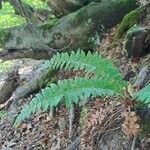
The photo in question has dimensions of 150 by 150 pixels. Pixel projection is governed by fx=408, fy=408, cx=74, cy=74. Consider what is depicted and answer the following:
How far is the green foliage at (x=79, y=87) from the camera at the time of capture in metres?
3.13

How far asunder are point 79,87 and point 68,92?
152mm

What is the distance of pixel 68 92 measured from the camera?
3.19 m

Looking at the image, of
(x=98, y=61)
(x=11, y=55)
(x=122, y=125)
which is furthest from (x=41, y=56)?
(x=122, y=125)

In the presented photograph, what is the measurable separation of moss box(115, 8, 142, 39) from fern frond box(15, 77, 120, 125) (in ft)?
→ 6.99

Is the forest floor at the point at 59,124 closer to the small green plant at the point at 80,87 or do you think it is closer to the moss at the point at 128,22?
the moss at the point at 128,22

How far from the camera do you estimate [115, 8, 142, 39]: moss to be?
5391 mm

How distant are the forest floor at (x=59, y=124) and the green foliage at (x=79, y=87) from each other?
1.08 ft

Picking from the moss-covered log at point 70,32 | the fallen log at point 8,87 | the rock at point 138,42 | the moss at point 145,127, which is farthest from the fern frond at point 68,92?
the fallen log at point 8,87

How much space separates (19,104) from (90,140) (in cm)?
311

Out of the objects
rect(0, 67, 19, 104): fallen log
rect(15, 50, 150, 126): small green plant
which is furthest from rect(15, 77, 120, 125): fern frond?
rect(0, 67, 19, 104): fallen log

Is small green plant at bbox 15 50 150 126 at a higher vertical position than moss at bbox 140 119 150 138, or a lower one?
higher

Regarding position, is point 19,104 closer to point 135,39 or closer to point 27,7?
point 27,7

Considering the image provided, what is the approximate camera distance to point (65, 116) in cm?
515

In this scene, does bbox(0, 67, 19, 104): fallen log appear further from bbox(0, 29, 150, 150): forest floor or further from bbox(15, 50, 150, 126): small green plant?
bbox(15, 50, 150, 126): small green plant
